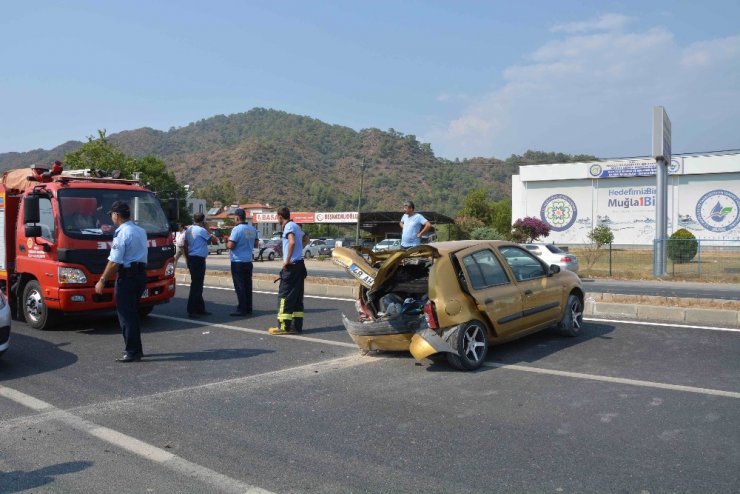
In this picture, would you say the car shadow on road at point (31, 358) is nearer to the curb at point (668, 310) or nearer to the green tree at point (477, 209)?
the curb at point (668, 310)

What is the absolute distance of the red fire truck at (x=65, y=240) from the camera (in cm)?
921

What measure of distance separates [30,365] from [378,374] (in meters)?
4.19

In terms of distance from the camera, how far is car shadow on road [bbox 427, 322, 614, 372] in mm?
7387

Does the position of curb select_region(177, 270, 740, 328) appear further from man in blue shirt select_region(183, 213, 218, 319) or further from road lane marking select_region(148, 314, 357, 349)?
man in blue shirt select_region(183, 213, 218, 319)

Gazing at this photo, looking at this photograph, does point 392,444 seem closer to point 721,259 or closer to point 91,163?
point 721,259

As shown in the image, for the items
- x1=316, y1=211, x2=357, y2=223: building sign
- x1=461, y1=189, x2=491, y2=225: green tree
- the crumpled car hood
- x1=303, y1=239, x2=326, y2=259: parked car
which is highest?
x1=461, y1=189, x2=491, y2=225: green tree

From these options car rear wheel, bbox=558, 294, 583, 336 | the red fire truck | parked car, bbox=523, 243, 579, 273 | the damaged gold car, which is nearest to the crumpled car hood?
the damaged gold car

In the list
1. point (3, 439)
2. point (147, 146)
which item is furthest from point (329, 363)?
point (147, 146)

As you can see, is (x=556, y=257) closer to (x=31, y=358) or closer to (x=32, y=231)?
(x=32, y=231)

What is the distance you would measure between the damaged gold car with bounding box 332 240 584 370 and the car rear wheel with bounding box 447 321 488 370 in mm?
11

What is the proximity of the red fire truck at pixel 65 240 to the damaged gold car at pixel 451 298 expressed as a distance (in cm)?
380

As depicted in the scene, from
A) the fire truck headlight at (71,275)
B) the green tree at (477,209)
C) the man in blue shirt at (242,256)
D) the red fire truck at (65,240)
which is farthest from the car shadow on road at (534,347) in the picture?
the green tree at (477,209)

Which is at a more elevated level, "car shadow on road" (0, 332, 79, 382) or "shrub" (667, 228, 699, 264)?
"shrub" (667, 228, 699, 264)

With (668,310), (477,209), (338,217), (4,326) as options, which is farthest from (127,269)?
(477,209)
